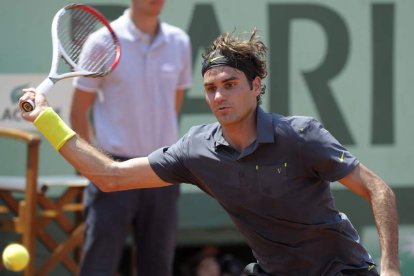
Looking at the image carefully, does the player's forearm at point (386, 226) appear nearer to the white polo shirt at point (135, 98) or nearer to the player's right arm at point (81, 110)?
the white polo shirt at point (135, 98)

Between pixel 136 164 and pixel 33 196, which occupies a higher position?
pixel 136 164

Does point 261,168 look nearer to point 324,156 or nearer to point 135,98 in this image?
point 324,156

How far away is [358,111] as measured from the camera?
21.9ft

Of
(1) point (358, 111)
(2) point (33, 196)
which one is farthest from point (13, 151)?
(1) point (358, 111)

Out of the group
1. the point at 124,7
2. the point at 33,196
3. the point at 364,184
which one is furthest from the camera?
the point at 124,7

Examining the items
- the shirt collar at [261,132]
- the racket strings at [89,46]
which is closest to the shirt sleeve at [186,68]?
the racket strings at [89,46]

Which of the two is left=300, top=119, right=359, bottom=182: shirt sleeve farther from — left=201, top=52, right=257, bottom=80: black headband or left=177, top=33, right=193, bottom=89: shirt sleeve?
left=177, top=33, right=193, bottom=89: shirt sleeve

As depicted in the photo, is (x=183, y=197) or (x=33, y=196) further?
(x=183, y=197)

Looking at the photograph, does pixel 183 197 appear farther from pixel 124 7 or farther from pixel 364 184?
pixel 364 184

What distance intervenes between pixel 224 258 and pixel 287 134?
310 cm

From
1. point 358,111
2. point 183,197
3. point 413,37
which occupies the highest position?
point 413,37

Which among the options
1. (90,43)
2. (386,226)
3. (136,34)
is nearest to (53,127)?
(386,226)

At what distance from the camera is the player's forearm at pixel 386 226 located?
350 cm

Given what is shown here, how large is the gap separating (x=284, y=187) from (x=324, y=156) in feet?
0.61
